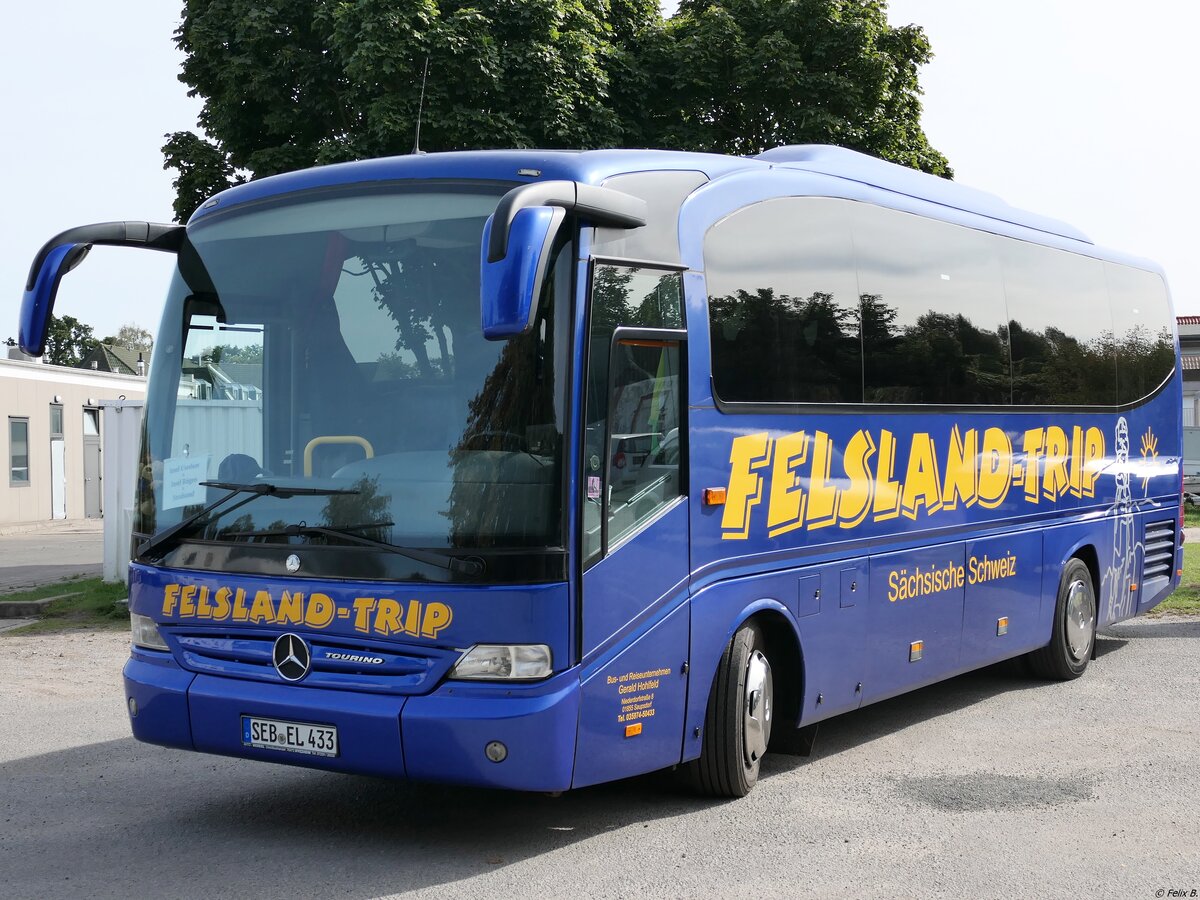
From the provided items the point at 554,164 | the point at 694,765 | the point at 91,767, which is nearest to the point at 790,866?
the point at 694,765

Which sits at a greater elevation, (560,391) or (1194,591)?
(560,391)

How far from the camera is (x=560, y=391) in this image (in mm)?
5969

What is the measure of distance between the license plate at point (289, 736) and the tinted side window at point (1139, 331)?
8234 millimetres

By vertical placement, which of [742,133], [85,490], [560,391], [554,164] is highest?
[742,133]

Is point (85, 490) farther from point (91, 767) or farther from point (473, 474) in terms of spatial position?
point (473, 474)

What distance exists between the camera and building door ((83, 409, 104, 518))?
3953cm

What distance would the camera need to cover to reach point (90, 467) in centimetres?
4000

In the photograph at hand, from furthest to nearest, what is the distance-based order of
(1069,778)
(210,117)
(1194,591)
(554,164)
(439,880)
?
(210,117)
(1194,591)
(1069,778)
(554,164)
(439,880)

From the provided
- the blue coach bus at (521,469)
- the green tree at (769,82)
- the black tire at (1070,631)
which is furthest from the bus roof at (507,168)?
the green tree at (769,82)

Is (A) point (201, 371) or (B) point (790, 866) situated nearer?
(B) point (790, 866)

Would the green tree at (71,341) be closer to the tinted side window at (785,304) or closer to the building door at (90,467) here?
the building door at (90,467)

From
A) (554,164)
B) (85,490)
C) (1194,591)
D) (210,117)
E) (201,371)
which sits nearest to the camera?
(554,164)

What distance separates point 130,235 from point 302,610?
7.60 feet

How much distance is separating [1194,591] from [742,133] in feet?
28.7
